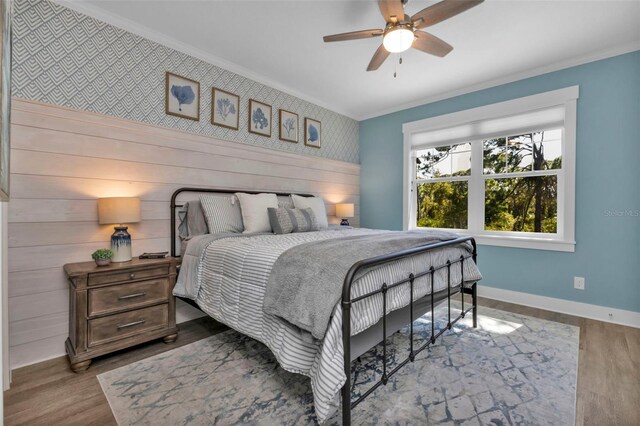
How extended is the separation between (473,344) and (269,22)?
3078 millimetres

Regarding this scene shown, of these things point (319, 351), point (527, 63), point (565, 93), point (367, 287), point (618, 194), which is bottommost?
point (319, 351)

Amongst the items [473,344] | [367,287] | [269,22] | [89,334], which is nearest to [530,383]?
[473,344]

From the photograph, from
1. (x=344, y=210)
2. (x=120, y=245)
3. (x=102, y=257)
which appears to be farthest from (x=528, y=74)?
(x=102, y=257)

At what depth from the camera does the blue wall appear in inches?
112

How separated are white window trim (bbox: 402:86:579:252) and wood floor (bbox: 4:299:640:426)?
1044mm

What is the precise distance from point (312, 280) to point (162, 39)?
105 inches

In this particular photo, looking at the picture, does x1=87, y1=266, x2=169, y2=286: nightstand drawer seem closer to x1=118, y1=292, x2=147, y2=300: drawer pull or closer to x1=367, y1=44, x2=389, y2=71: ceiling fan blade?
x1=118, y1=292, x2=147, y2=300: drawer pull

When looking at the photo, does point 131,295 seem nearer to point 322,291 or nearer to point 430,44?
point 322,291

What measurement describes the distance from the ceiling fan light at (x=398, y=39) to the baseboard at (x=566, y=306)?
9.53 feet

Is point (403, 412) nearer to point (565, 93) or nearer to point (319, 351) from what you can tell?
point (319, 351)

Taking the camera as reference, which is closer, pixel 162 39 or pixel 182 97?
pixel 162 39

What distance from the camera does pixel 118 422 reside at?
160cm

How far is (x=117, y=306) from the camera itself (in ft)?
7.17

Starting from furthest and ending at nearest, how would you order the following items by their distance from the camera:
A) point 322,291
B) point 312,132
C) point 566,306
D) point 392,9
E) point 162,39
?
point 312,132, point 566,306, point 162,39, point 392,9, point 322,291
